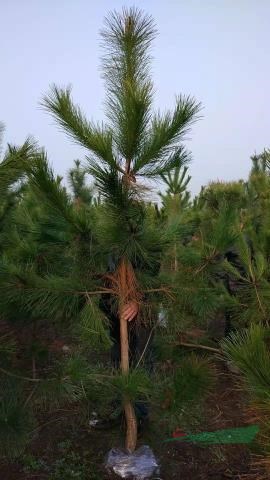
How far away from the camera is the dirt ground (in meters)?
2.75

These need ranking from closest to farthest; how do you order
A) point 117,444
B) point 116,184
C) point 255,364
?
point 255,364
point 116,184
point 117,444

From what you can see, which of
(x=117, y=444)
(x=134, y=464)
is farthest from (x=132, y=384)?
(x=117, y=444)

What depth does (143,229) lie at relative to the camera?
2.38m

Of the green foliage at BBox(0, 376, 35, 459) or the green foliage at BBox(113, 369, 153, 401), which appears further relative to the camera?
the green foliage at BBox(0, 376, 35, 459)

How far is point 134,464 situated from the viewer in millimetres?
2648

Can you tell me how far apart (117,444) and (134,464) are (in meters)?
0.24

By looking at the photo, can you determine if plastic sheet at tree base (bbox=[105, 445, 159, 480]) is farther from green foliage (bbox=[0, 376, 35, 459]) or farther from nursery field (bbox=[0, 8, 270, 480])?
green foliage (bbox=[0, 376, 35, 459])

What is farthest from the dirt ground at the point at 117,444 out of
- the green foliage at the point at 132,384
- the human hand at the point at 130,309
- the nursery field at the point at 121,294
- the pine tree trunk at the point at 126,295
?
the human hand at the point at 130,309

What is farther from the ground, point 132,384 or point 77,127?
point 77,127

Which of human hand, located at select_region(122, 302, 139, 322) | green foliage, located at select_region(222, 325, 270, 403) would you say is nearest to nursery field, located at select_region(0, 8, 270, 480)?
human hand, located at select_region(122, 302, 139, 322)

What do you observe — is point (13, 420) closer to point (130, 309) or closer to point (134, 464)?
point (134, 464)

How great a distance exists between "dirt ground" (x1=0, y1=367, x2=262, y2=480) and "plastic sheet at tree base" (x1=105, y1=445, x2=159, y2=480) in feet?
0.22

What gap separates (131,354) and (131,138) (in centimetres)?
156

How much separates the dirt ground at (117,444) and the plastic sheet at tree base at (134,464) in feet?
0.22
